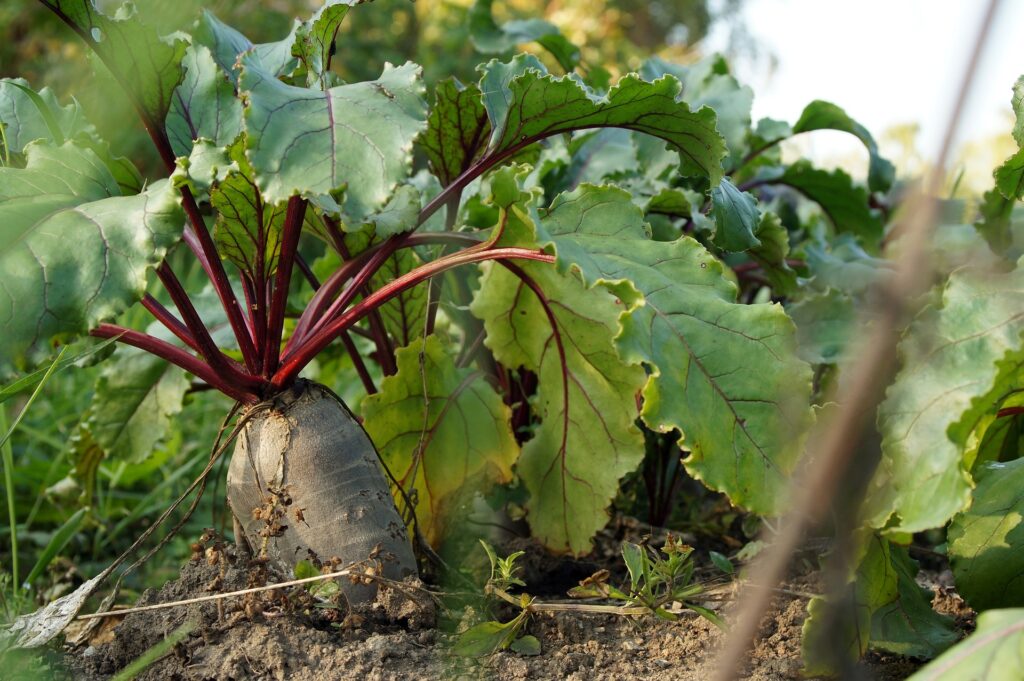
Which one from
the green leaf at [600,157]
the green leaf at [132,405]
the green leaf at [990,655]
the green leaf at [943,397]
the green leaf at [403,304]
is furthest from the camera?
the green leaf at [600,157]

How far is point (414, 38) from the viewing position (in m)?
7.42

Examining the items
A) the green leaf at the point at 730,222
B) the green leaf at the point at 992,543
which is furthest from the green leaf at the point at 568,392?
the green leaf at the point at 992,543

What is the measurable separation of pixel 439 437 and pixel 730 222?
2.02 ft

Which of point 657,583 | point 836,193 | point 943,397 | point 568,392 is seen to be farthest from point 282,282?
point 836,193

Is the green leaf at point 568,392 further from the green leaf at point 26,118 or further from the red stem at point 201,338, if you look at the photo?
the green leaf at point 26,118

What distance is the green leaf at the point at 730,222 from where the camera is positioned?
1.48m

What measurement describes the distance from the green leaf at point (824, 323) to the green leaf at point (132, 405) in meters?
1.20

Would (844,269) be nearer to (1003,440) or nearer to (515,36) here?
(1003,440)

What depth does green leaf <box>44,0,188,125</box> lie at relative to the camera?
126 centimetres

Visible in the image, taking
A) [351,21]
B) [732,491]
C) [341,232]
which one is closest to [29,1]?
[351,21]

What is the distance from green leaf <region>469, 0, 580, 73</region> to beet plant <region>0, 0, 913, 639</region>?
0.44 meters

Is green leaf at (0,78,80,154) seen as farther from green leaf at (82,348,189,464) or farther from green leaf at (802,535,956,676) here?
green leaf at (802,535,956,676)

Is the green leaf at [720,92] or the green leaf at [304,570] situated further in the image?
the green leaf at [720,92]

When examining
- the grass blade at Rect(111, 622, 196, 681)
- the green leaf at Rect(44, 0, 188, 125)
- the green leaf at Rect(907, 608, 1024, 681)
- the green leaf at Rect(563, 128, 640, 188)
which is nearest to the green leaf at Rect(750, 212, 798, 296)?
the green leaf at Rect(563, 128, 640, 188)
